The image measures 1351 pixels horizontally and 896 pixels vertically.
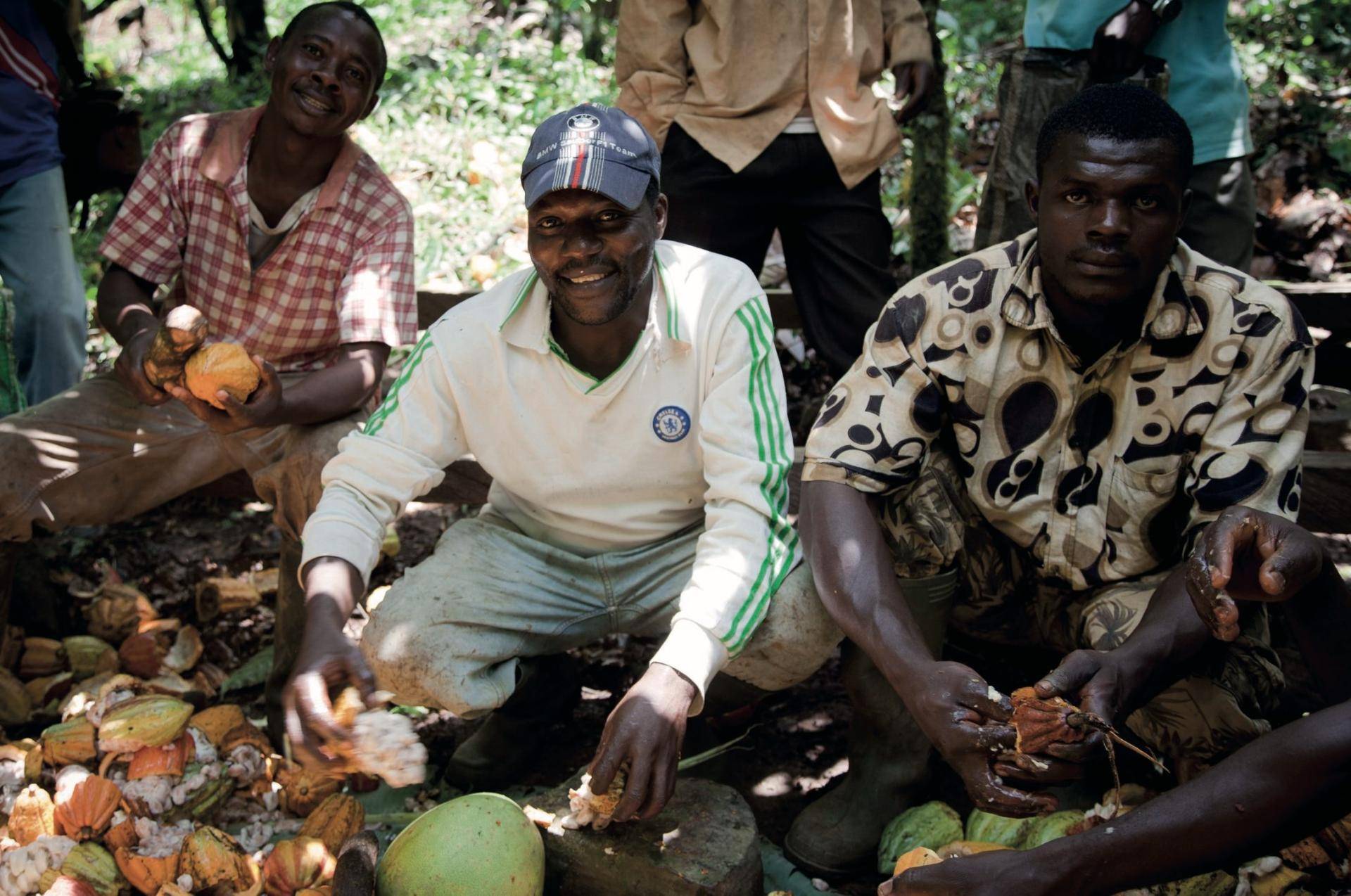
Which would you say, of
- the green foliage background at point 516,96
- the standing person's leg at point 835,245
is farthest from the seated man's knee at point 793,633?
the green foliage background at point 516,96

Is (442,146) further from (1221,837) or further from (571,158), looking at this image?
(1221,837)

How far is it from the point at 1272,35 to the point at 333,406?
6499 millimetres

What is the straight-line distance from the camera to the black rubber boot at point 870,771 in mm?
2691

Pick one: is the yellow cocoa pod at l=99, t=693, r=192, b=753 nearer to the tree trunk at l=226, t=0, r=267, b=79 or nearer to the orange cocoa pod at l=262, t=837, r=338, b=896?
the orange cocoa pod at l=262, t=837, r=338, b=896

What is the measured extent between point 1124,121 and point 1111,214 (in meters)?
0.20

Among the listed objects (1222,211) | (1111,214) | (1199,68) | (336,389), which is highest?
(1199,68)

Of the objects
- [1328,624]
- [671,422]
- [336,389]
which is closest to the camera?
[1328,624]

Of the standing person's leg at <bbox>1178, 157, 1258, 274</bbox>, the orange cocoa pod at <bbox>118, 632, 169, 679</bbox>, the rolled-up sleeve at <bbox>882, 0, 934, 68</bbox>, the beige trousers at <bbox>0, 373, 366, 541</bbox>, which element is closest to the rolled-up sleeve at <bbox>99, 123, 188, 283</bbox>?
the beige trousers at <bbox>0, 373, 366, 541</bbox>

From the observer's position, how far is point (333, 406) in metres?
3.25

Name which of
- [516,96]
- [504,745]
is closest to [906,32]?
[504,745]

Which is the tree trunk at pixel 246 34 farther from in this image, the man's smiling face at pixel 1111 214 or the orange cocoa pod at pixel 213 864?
the man's smiling face at pixel 1111 214

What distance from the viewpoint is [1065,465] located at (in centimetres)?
264

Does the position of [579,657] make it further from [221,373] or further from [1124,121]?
[1124,121]

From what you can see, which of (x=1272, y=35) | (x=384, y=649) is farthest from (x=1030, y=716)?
(x=1272, y=35)
